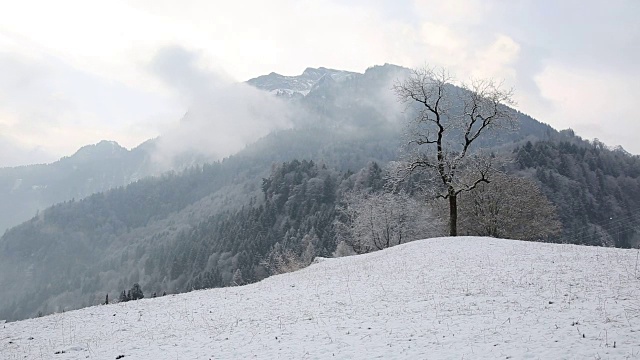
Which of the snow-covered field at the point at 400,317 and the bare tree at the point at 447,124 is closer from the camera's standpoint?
the snow-covered field at the point at 400,317

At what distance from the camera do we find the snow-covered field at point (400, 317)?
40.6 ft

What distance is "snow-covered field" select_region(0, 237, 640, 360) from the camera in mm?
12383

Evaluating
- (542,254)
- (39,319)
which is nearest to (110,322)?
(39,319)

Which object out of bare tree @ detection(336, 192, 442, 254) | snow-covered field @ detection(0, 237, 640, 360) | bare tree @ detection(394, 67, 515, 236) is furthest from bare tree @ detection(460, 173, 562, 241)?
snow-covered field @ detection(0, 237, 640, 360)

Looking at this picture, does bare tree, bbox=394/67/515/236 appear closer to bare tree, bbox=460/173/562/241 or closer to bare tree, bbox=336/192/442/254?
bare tree, bbox=460/173/562/241

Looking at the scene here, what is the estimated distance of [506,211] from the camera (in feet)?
183

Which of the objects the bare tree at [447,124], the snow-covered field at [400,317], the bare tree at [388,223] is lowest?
the snow-covered field at [400,317]

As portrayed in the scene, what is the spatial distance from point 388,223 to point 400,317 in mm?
55087

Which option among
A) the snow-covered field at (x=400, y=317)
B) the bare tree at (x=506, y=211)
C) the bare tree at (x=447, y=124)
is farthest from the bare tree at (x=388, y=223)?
the snow-covered field at (x=400, y=317)

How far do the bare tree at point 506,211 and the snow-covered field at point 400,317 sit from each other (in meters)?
29.5

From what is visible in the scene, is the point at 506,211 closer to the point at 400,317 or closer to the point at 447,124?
the point at 447,124

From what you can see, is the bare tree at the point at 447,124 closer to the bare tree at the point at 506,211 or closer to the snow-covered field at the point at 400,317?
the snow-covered field at the point at 400,317

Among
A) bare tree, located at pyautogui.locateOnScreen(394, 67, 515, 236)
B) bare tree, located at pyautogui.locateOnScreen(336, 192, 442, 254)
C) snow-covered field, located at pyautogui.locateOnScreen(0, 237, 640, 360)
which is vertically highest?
bare tree, located at pyautogui.locateOnScreen(394, 67, 515, 236)

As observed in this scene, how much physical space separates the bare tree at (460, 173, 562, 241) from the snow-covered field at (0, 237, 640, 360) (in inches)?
1160
